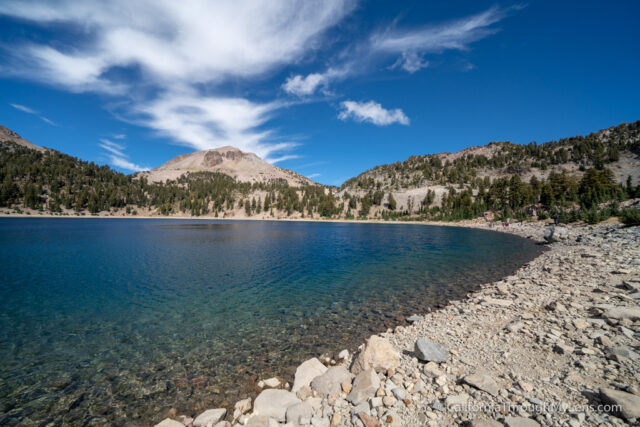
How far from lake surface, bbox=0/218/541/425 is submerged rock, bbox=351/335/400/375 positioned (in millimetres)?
3304

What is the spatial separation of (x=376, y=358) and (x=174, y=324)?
11958mm

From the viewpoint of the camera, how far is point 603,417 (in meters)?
5.10

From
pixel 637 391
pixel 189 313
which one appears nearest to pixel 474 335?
pixel 637 391

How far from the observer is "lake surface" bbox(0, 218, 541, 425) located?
8.71 metres

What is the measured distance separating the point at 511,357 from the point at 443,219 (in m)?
159

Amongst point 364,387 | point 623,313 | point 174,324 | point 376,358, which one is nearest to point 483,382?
point 376,358

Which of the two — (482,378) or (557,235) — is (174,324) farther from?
(557,235)

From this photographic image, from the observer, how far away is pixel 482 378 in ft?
22.7

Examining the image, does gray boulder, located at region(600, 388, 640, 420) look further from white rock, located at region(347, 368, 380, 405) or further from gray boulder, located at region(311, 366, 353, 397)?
A: gray boulder, located at region(311, 366, 353, 397)

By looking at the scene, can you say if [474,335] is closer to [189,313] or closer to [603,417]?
[603,417]

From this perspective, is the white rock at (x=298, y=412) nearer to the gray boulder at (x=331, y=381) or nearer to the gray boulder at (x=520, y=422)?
the gray boulder at (x=331, y=381)

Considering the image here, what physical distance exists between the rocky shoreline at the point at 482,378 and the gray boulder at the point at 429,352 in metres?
0.03

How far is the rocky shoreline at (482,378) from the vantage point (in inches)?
227

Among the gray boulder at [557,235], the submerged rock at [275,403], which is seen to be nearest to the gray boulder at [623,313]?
the submerged rock at [275,403]
